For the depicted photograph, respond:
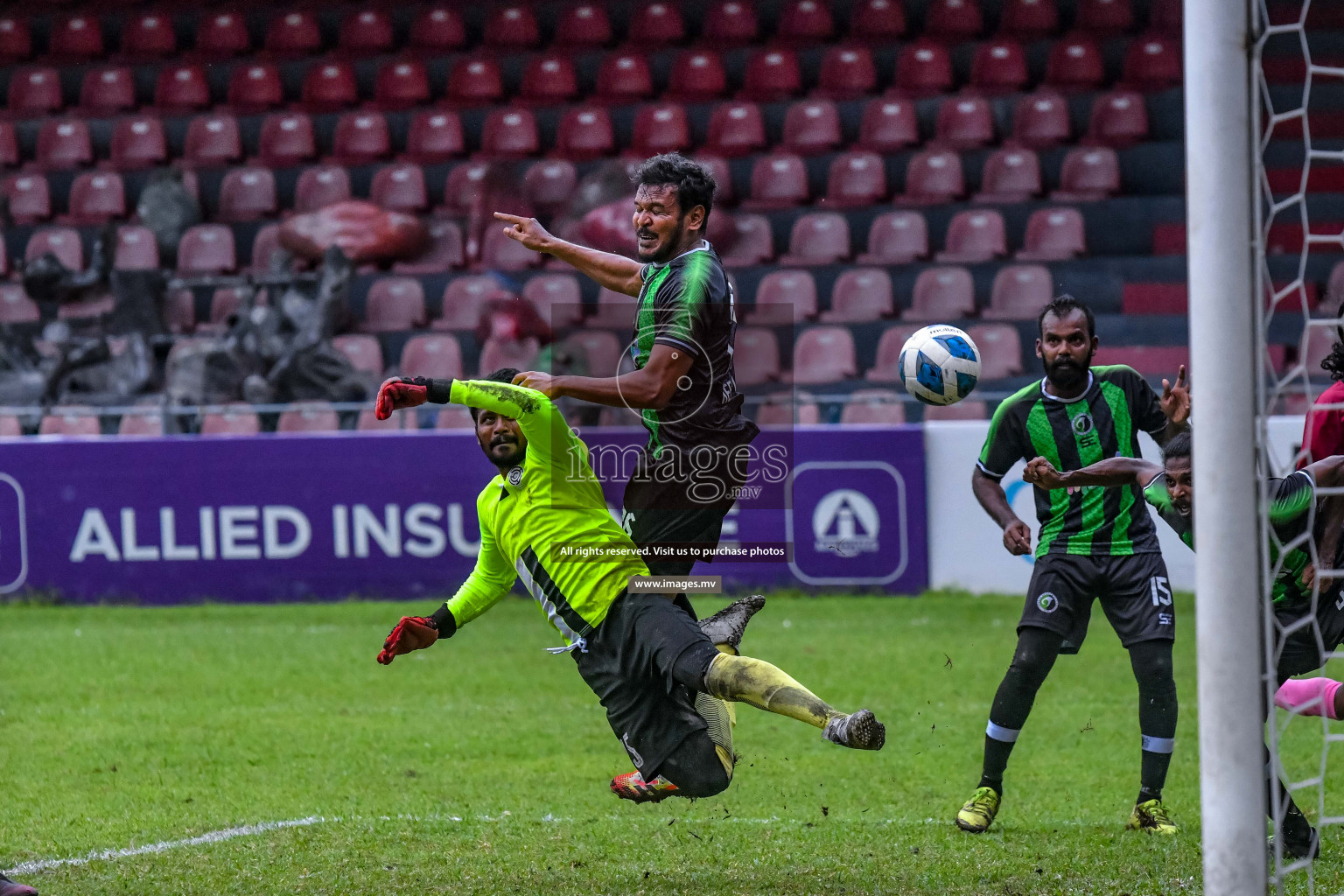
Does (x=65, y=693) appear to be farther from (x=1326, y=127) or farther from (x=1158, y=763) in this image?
(x=1326, y=127)

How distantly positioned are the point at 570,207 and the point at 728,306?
994 centimetres

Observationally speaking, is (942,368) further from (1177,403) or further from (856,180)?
(856,180)

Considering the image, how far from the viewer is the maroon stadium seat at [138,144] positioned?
55.1 ft

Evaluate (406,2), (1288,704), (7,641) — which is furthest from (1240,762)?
(406,2)

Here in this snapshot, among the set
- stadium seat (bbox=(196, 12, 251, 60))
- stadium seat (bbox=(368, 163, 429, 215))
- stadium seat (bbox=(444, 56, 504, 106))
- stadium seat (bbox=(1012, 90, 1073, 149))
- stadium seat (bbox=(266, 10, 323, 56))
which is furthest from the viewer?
stadium seat (bbox=(196, 12, 251, 60))

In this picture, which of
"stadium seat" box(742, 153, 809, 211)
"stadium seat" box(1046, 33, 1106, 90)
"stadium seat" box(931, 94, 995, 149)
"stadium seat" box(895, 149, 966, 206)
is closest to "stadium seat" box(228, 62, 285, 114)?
"stadium seat" box(742, 153, 809, 211)

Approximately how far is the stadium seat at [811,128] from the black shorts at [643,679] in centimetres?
1128

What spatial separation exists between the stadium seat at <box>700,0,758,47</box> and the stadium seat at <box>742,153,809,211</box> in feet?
6.48

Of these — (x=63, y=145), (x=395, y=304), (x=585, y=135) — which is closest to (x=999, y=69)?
(x=585, y=135)

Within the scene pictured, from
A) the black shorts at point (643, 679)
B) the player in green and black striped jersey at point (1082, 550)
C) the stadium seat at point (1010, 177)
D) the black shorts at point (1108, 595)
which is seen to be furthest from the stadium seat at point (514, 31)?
the black shorts at point (643, 679)

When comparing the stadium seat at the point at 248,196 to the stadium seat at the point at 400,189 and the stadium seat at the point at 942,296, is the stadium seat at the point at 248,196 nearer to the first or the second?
the stadium seat at the point at 400,189

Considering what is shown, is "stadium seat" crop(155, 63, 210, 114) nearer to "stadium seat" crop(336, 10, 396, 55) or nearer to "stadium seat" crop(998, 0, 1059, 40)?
"stadium seat" crop(336, 10, 396, 55)

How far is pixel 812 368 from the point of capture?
1354 cm

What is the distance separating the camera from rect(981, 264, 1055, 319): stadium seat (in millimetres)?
14023
